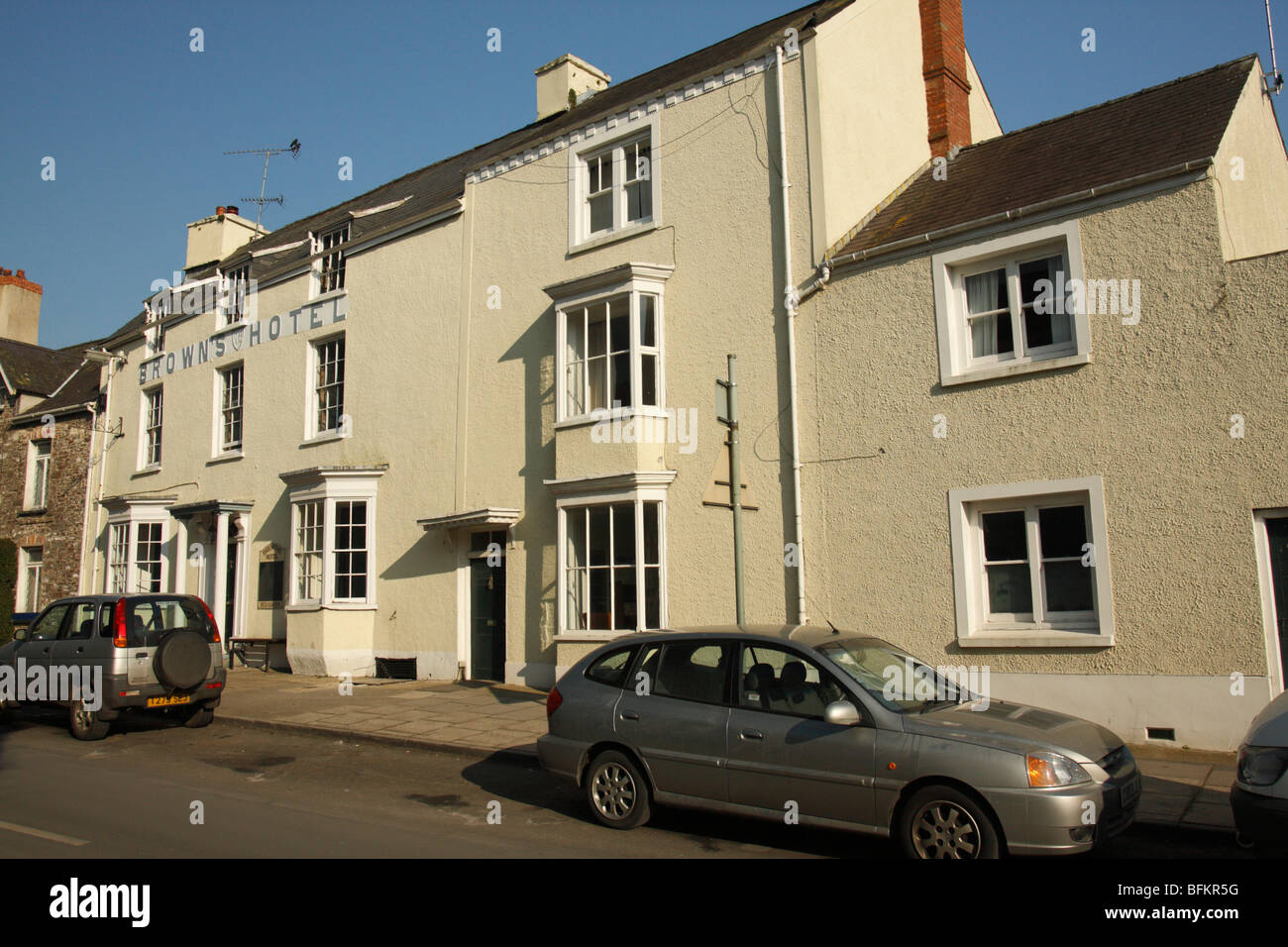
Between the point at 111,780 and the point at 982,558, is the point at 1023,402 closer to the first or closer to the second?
the point at 982,558

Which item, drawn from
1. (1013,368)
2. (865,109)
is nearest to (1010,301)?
(1013,368)

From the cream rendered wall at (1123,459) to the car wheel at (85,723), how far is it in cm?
885

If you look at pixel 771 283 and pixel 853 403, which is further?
pixel 771 283

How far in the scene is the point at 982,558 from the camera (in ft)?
35.8

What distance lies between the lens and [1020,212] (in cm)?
1067

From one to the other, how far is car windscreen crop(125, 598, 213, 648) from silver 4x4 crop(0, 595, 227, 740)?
0.01 m

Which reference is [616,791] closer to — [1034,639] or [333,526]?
[1034,639]

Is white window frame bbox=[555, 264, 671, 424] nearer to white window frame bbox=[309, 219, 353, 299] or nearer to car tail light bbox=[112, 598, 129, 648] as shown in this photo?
car tail light bbox=[112, 598, 129, 648]

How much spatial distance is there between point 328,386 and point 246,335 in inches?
133

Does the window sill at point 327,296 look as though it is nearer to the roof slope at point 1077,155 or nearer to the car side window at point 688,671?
the roof slope at point 1077,155

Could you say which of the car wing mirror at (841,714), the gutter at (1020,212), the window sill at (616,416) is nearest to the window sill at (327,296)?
the window sill at (616,416)

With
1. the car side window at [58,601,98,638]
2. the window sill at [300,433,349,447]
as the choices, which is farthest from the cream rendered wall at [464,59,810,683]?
the car side window at [58,601,98,638]
